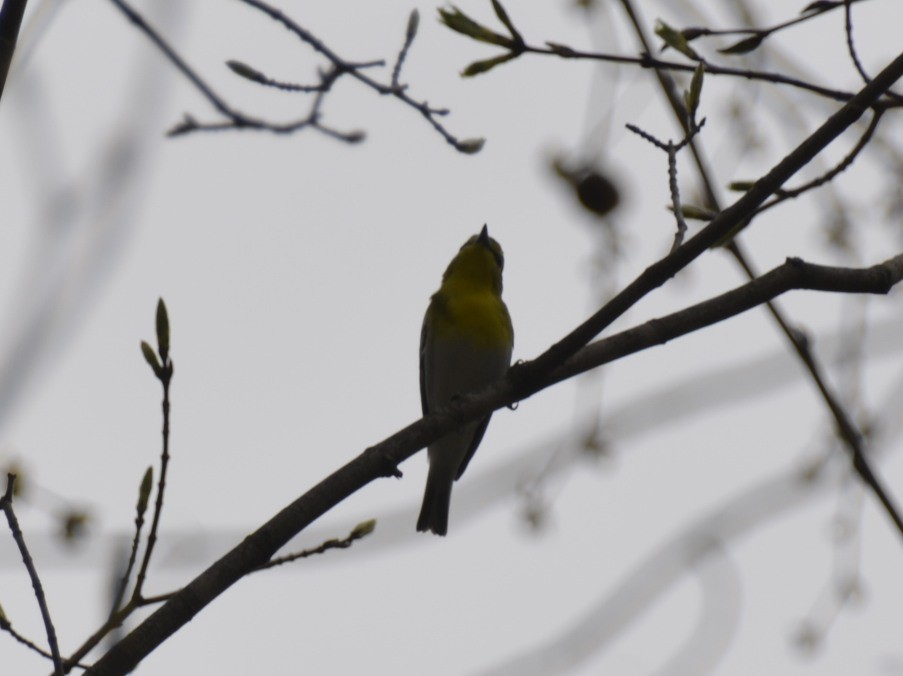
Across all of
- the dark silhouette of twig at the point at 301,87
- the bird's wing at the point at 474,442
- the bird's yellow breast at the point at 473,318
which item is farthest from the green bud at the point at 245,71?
the bird's wing at the point at 474,442

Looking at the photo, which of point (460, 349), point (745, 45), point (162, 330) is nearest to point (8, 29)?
point (162, 330)

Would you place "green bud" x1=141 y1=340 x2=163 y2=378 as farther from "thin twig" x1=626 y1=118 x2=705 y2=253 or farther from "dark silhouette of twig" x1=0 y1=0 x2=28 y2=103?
"thin twig" x1=626 y1=118 x2=705 y2=253

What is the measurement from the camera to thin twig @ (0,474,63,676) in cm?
274

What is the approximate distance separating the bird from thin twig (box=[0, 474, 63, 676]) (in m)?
3.97

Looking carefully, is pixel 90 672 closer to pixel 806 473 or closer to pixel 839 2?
pixel 839 2

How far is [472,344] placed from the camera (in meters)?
6.99

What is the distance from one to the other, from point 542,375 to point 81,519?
2.23 m

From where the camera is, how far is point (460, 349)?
7004 millimetres

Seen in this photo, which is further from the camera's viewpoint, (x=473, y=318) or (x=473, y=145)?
(x=473, y=318)

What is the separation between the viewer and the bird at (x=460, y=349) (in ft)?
23.0

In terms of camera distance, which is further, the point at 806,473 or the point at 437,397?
the point at 437,397

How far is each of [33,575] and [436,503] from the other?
4.57 metres

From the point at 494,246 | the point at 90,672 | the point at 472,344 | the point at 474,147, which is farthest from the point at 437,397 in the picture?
the point at 90,672

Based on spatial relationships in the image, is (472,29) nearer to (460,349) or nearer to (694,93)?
(694,93)
